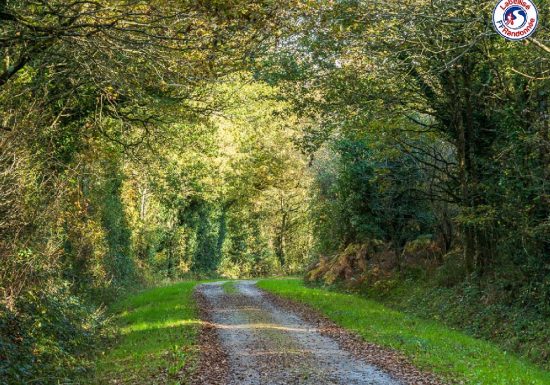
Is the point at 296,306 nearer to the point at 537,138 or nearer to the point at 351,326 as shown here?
the point at 351,326

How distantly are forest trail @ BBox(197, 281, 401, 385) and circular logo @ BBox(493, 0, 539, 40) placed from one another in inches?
242

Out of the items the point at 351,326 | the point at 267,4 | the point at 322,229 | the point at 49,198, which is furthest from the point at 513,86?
the point at 322,229

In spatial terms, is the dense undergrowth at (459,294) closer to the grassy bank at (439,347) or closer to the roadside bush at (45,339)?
the grassy bank at (439,347)

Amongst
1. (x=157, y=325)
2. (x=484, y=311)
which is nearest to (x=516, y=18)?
(x=484, y=311)

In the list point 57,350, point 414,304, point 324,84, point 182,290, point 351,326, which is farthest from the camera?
point 182,290

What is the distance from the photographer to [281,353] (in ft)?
41.8

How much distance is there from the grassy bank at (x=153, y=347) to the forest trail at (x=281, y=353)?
0.89m

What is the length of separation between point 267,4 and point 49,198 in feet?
18.9

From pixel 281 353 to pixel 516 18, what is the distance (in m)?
8.08

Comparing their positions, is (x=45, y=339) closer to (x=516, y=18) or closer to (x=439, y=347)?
(x=439, y=347)

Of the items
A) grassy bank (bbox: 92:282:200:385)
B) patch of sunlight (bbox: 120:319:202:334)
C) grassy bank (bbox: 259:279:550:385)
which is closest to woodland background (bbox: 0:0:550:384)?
grassy bank (bbox: 92:282:200:385)

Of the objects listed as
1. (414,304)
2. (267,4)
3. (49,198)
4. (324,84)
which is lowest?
(414,304)

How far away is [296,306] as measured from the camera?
2200 centimetres

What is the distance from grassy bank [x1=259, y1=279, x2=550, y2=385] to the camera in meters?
10.5
